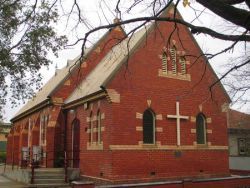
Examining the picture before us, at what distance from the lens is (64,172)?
22.0 meters

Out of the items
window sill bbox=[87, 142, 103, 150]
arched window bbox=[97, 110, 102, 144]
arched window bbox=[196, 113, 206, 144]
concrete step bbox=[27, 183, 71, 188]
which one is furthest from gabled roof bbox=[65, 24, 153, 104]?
arched window bbox=[196, 113, 206, 144]

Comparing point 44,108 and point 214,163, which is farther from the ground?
point 44,108

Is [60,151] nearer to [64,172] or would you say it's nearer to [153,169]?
[64,172]

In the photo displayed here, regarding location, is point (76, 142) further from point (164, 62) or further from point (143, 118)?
point (164, 62)

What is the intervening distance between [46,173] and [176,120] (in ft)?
24.8

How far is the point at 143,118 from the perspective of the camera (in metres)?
20.8

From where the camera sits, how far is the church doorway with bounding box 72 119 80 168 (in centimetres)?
2366

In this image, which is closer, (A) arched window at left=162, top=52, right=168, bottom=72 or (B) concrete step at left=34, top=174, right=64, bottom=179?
(B) concrete step at left=34, top=174, right=64, bottom=179

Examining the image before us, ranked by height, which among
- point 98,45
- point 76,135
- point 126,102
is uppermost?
point 98,45

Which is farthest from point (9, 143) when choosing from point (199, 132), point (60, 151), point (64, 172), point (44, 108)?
point (199, 132)

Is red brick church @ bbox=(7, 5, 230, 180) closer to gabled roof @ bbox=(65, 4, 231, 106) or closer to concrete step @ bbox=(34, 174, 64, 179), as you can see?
gabled roof @ bbox=(65, 4, 231, 106)

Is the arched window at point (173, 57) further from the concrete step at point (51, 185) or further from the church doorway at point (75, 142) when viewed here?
the concrete step at point (51, 185)

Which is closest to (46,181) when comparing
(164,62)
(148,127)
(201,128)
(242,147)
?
(148,127)

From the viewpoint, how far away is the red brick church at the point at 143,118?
19859mm
